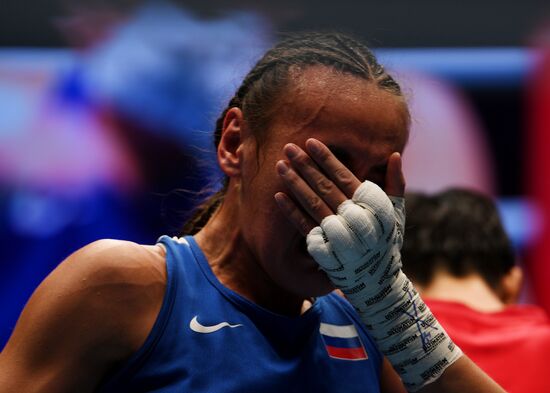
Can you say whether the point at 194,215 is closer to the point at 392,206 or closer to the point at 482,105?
the point at 392,206

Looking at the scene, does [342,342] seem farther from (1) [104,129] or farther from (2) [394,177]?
(1) [104,129]

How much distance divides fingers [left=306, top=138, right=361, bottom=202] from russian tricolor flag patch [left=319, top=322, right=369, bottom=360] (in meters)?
0.28

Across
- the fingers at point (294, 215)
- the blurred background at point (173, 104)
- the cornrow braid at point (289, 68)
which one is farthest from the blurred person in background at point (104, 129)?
the fingers at point (294, 215)

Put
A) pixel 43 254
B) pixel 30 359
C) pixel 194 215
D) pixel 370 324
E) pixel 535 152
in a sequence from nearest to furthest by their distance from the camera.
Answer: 1. pixel 30 359
2. pixel 370 324
3. pixel 194 215
4. pixel 43 254
5. pixel 535 152

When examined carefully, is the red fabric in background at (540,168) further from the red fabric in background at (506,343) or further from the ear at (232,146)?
the ear at (232,146)

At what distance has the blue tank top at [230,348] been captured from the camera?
3.84ft

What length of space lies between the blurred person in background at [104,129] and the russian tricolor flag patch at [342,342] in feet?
6.52

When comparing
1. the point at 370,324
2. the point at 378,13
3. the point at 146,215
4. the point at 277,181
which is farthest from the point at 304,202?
the point at 378,13

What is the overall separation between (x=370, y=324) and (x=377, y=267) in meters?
0.10

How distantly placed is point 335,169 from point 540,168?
2.63m

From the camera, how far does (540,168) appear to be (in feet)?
11.9

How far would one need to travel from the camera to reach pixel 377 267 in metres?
1.19

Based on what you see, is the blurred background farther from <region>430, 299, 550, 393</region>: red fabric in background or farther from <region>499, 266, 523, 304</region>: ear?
<region>430, 299, 550, 393</region>: red fabric in background

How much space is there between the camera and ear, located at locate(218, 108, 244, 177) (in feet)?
4.41
